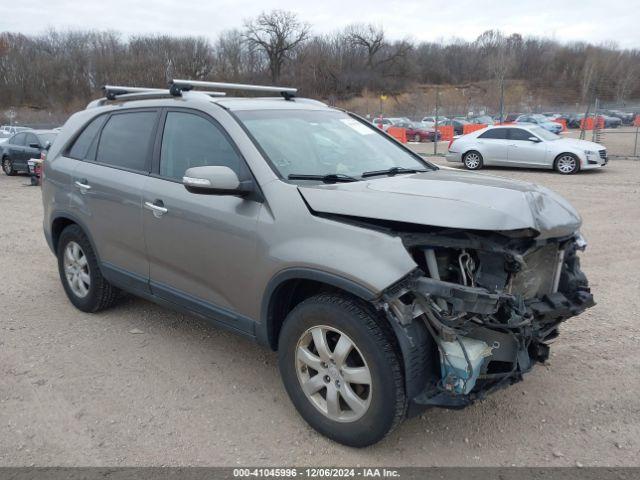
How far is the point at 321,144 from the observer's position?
3727 millimetres

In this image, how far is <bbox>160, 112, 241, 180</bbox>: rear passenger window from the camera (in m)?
3.54

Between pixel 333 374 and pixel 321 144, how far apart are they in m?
1.59

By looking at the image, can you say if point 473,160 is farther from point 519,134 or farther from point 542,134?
point 542,134

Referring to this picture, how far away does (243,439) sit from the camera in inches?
122

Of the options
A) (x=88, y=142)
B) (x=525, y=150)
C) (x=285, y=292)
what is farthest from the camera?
(x=525, y=150)

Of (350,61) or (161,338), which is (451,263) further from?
(350,61)

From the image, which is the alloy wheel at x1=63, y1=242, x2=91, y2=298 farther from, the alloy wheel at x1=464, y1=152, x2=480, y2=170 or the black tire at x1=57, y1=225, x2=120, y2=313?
the alloy wheel at x1=464, y1=152, x2=480, y2=170

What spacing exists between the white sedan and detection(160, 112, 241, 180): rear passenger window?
561 inches

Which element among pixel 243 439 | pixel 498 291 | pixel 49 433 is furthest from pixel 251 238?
pixel 49 433

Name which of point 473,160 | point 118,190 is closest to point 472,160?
point 473,160

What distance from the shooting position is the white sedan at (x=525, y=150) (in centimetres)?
1557

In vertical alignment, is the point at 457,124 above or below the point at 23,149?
above

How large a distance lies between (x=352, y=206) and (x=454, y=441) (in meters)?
1.46

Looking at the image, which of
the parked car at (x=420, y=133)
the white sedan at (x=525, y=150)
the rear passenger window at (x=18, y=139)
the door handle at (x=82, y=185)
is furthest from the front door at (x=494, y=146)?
the parked car at (x=420, y=133)
